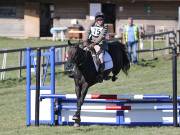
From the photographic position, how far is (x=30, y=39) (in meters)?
51.0

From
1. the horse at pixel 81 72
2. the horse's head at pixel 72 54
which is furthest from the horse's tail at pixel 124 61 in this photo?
the horse's head at pixel 72 54

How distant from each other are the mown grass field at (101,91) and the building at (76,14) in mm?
18283

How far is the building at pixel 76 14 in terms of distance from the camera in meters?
50.2

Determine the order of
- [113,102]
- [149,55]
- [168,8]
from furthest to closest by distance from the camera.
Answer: [168,8]
[149,55]
[113,102]

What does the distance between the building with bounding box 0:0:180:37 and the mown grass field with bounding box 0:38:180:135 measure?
18.3 metres

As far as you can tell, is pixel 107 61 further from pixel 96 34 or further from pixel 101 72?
pixel 96 34

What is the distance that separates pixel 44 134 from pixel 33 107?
4.76 feet

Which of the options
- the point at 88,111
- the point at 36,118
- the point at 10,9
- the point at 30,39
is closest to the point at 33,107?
the point at 36,118

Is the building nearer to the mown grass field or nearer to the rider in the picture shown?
the mown grass field

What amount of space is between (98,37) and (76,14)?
130 feet

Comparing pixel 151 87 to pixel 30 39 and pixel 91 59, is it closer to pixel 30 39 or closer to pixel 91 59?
pixel 91 59

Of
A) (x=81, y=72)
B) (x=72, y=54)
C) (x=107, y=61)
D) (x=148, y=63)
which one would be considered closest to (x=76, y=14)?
(x=148, y=63)

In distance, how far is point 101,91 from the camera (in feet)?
63.7

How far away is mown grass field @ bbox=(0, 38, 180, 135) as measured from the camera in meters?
12.1
